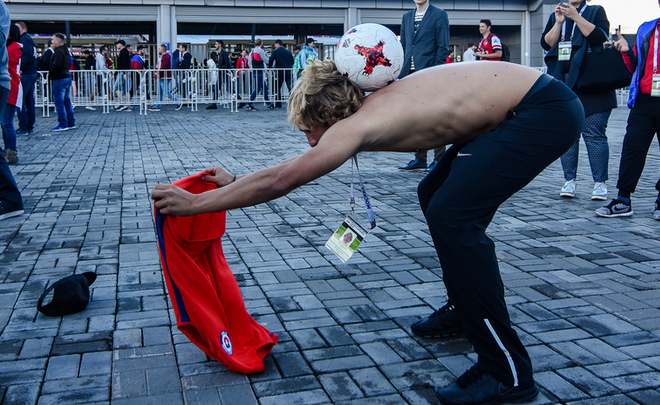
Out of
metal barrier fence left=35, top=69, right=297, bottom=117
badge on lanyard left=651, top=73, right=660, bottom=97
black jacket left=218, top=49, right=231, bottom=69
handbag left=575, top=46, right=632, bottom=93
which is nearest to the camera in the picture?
badge on lanyard left=651, top=73, right=660, bottom=97

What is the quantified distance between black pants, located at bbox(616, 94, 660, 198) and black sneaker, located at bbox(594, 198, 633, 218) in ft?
0.28

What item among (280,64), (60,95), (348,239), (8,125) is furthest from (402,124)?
(280,64)

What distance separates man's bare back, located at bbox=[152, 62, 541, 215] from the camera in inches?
93.0

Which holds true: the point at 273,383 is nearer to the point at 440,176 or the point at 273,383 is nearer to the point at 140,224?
the point at 440,176

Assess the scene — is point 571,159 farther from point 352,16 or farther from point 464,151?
point 352,16

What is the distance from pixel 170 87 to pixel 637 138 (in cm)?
1510

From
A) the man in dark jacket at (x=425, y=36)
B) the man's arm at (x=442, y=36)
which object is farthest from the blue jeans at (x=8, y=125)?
the man's arm at (x=442, y=36)

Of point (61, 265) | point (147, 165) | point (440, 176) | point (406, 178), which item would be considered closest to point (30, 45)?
point (147, 165)

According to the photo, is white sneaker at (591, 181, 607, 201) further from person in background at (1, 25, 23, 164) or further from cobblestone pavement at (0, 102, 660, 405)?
person in background at (1, 25, 23, 164)

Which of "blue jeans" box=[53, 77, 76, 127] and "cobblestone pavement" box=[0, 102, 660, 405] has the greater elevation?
"blue jeans" box=[53, 77, 76, 127]

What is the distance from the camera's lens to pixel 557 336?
3111mm

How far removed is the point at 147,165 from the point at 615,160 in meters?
6.27

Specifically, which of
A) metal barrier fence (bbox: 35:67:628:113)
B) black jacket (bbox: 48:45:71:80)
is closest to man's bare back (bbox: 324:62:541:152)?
black jacket (bbox: 48:45:71:80)

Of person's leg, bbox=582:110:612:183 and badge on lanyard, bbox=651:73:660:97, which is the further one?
person's leg, bbox=582:110:612:183
